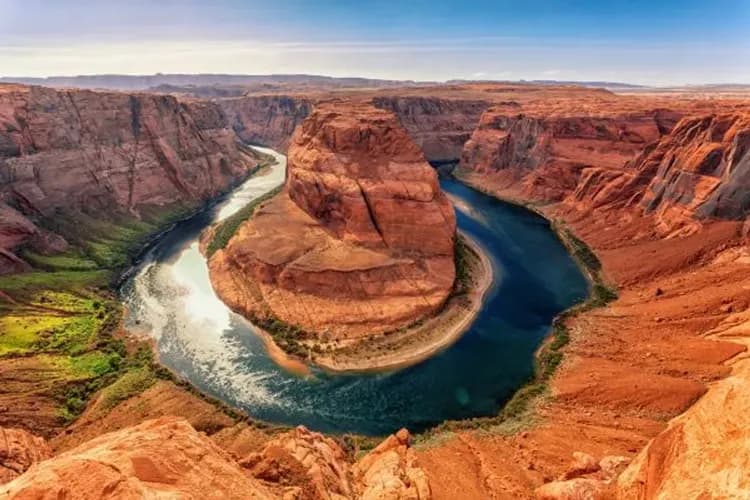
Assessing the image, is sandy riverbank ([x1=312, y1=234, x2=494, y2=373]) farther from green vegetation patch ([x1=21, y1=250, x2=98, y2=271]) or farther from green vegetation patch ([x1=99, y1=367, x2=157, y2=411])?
green vegetation patch ([x1=21, y1=250, x2=98, y2=271])

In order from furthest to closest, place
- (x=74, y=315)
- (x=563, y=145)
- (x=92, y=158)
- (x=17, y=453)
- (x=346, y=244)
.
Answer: (x=563, y=145) < (x=92, y=158) < (x=346, y=244) < (x=74, y=315) < (x=17, y=453)

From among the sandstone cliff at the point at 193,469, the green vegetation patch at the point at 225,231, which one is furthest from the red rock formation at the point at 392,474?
the green vegetation patch at the point at 225,231

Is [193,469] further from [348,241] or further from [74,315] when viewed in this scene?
[348,241]

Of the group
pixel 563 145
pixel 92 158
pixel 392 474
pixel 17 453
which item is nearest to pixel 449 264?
pixel 392 474

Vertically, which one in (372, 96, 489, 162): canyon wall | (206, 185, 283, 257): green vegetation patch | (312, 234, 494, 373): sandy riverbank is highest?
(372, 96, 489, 162): canyon wall

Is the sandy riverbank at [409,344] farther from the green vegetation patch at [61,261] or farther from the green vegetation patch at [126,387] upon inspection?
the green vegetation patch at [61,261]

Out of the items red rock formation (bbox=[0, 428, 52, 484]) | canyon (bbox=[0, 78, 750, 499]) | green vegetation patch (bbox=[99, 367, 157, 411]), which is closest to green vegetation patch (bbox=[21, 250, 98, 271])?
canyon (bbox=[0, 78, 750, 499])

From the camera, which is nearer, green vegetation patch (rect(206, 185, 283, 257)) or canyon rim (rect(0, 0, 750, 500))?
canyon rim (rect(0, 0, 750, 500))
